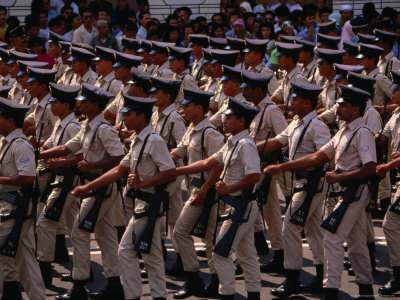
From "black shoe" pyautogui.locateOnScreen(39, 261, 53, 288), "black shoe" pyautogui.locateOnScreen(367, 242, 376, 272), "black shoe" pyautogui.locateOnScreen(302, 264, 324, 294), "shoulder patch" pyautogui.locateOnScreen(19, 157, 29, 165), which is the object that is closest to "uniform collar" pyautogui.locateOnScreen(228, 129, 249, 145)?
"black shoe" pyautogui.locateOnScreen(302, 264, 324, 294)

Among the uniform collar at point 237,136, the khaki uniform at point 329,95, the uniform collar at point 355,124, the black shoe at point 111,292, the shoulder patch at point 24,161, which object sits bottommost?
the black shoe at point 111,292

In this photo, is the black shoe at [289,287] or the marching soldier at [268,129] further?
the marching soldier at [268,129]

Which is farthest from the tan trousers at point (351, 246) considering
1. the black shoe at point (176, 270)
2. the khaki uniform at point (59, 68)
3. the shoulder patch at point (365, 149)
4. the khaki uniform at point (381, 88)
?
the khaki uniform at point (59, 68)

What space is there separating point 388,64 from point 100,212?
549cm

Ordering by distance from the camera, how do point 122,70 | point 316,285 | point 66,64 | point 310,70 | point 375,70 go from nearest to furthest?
point 316,285, point 375,70, point 122,70, point 310,70, point 66,64

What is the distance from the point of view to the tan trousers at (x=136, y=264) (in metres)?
9.91

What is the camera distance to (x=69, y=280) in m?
11.6

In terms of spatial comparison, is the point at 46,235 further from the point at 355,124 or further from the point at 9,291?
the point at 355,124

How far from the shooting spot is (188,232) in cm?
1080

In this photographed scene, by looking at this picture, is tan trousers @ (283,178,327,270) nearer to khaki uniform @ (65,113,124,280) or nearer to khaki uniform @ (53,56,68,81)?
khaki uniform @ (65,113,124,280)

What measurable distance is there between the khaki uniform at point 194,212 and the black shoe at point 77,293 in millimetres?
1064

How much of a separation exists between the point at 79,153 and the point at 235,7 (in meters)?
11.7

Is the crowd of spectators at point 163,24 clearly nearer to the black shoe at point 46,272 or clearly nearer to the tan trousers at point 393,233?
the black shoe at point 46,272

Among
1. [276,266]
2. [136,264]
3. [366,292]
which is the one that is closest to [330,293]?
[366,292]
